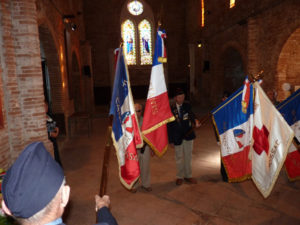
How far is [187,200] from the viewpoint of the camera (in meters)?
4.17

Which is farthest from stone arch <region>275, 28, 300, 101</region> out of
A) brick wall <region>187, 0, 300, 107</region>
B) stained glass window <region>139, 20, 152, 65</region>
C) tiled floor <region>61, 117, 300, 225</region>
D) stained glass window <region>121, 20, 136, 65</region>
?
Answer: stained glass window <region>121, 20, 136, 65</region>

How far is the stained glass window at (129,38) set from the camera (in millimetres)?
21016

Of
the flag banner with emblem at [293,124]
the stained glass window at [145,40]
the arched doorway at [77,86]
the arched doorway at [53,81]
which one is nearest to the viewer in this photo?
the flag banner with emblem at [293,124]

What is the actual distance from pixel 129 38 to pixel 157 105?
61.0 ft

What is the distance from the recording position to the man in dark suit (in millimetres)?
4598

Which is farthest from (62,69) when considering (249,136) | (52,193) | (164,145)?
(52,193)

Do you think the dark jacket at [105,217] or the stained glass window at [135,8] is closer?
the dark jacket at [105,217]

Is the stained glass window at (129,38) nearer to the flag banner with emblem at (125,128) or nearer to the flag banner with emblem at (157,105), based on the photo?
the flag banner with emblem at (157,105)

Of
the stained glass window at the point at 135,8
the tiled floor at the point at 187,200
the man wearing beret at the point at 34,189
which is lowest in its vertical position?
the tiled floor at the point at 187,200

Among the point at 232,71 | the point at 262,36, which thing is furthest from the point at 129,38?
the point at 262,36

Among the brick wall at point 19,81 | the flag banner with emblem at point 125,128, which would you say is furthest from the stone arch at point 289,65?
the brick wall at point 19,81

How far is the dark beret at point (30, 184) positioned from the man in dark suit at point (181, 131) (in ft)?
11.5

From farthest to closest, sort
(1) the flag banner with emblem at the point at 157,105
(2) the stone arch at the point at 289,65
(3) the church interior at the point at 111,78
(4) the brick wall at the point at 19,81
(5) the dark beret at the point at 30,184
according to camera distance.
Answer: (2) the stone arch at the point at 289,65 < (4) the brick wall at the point at 19,81 < (3) the church interior at the point at 111,78 < (1) the flag banner with emblem at the point at 157,105 < (5) the dark beret at the point at 30,184

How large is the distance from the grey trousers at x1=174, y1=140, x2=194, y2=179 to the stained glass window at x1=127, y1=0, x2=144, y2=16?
18.9 metres
